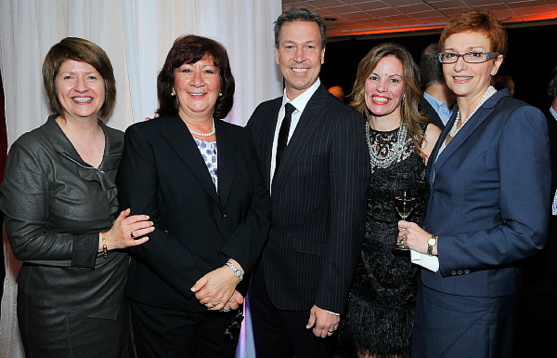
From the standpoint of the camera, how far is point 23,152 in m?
1.88

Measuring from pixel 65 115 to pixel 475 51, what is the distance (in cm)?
185

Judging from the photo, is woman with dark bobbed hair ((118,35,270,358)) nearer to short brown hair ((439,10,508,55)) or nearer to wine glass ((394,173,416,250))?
wine glass ((394,173,416,250))

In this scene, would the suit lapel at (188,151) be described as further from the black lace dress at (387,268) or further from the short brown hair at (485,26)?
the short brown hair at (485,26)

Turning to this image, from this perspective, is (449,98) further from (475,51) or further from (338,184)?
(338,184)

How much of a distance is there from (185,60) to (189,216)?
68cm

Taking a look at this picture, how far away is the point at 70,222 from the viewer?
194 centimetres

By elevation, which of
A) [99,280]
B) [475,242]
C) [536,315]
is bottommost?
[536,315]

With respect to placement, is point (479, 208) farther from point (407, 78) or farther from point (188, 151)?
point (188, 151)

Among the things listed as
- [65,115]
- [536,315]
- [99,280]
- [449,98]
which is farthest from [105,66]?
[536,315]

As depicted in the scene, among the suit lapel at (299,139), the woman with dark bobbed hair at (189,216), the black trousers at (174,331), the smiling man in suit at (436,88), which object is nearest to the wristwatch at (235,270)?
the woman with dark bobbed hair at (189,216)

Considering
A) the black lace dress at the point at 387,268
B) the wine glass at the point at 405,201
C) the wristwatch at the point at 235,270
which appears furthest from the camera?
the black lace dress at the point at 387,268

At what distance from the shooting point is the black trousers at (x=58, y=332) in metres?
1.96

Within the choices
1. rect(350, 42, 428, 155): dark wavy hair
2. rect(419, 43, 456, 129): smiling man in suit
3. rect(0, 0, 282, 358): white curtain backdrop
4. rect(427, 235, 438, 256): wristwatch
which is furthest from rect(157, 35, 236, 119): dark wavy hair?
rect(419, 43, 456, 129): smiling man in suit

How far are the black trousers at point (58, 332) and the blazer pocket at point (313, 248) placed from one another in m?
0.95
